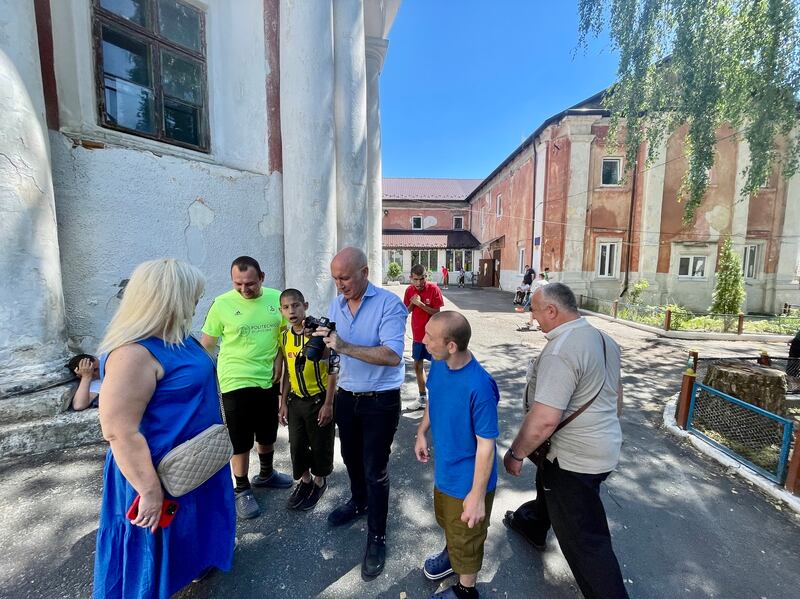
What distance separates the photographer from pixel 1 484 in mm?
2758

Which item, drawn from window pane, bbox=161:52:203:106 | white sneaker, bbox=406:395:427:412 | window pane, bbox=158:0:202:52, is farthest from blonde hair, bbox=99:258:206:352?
window pane, bbox=158:0:202:52

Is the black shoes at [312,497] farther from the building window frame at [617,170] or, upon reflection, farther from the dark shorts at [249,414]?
the building window frame at [617,170]

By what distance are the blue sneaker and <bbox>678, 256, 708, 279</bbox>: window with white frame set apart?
19.9 m

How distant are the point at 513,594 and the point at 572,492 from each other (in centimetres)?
77

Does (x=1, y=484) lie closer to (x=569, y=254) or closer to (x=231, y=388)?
(x=231, y=388)

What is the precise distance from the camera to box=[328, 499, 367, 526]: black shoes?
2.52 metres

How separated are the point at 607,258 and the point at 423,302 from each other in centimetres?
1559

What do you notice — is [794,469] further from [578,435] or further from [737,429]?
[578,435]

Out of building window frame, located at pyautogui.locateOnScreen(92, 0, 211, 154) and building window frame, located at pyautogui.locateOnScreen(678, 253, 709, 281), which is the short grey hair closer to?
building window frame, located at pyautogui.locateOnScreen(92, 0, 211, 154)

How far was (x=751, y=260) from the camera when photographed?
677 inches

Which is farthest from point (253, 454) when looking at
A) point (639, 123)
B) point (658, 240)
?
point (658, 240)

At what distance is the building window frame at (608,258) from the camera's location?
16891 millimetres

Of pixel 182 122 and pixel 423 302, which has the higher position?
pixel 182 122

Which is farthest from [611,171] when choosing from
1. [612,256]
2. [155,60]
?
[155,60]
